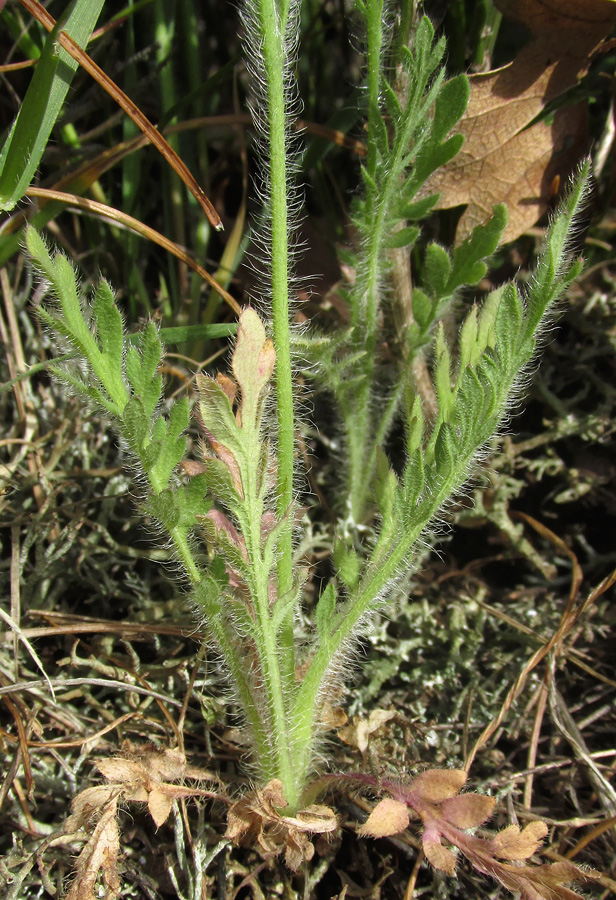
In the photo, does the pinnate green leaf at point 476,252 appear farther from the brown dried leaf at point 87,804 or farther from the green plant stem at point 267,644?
the brown dried leaf at point 87,804

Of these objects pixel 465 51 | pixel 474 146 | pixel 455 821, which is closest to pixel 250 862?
pixel 455 821

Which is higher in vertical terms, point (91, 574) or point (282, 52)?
point (282, 52)

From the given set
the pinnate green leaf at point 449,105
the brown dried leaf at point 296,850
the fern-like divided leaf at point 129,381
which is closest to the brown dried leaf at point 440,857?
the brown dried leaf at point 296,850

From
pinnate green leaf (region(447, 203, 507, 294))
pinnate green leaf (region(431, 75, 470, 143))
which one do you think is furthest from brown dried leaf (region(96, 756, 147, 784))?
pinnate green leaf (region(431, 75, 470, 143))

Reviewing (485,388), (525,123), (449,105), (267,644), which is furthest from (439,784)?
(525,123)

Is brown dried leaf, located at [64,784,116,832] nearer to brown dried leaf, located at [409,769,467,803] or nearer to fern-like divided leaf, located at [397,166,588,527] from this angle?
brown dried leaf, located at [409,769,467,803]

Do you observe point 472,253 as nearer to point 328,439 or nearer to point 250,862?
point 328,439
